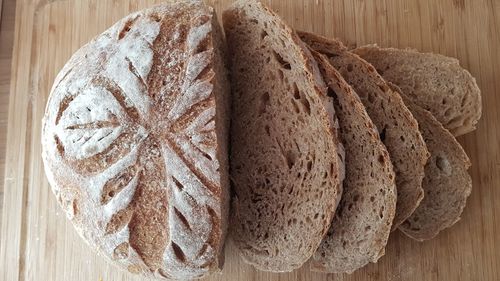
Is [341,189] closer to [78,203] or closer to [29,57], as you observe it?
[78,203]

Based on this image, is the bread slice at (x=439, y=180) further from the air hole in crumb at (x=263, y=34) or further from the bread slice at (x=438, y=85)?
the air hole in crumb at (x=263, y=34)

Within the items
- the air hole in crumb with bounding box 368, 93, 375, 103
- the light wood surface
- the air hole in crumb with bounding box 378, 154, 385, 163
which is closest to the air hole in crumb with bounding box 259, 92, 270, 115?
the air hole in crumb with bounding box 368, 93, 375, 103

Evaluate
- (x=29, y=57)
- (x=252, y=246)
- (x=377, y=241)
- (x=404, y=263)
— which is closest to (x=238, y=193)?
(x=252, y=246)

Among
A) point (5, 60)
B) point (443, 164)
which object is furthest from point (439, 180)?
point (5, 60)

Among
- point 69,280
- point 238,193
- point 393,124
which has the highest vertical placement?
point 393,124

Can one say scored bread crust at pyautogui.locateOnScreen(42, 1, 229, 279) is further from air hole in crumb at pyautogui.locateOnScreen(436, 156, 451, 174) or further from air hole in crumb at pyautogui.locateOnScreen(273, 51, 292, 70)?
air hole in crumb at pyautogui.locateOnScreen(436, 156, 451, 174)

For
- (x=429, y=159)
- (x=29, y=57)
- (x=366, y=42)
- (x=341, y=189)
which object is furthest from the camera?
(x=29, y=57)

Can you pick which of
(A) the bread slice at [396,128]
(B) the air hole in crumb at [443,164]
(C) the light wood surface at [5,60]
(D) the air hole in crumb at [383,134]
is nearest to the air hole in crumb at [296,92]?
(A) the bread slice at [396,128]
